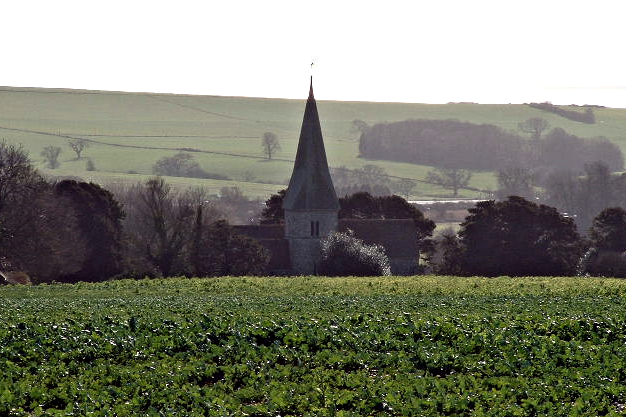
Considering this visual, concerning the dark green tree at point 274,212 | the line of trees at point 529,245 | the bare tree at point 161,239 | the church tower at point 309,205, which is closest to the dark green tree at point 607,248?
the line of trees at point 529,245

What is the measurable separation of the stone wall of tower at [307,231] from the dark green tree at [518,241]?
10.6 m

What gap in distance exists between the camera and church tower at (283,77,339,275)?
84.4m

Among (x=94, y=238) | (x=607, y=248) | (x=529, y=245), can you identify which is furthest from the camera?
(x=607, y=248)

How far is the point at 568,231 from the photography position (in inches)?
3280

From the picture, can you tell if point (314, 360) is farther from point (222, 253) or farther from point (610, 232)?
point (610, 232)

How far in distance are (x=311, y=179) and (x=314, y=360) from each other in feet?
207

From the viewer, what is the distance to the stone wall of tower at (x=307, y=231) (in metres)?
85.3

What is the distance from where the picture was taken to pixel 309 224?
85500mm

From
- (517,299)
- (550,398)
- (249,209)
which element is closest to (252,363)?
(550,398)

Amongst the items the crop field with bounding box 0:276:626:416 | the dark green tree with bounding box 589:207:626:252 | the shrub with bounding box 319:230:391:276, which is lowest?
the shrub with bounding box 319:230:391:276

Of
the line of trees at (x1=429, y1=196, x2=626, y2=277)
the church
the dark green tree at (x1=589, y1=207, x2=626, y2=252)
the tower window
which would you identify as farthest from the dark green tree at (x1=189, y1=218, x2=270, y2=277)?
the dark green tree at (x1=589, y1=207, x2=626, y2=252)

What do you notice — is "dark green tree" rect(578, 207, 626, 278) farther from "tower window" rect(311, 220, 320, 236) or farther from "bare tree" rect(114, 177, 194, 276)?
"bare tree" rect(114, 177, 194, 276)

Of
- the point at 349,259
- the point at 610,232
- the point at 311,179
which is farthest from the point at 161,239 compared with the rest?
the point at 610,232

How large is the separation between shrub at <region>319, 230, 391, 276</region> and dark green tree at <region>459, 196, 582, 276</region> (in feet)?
24.3
